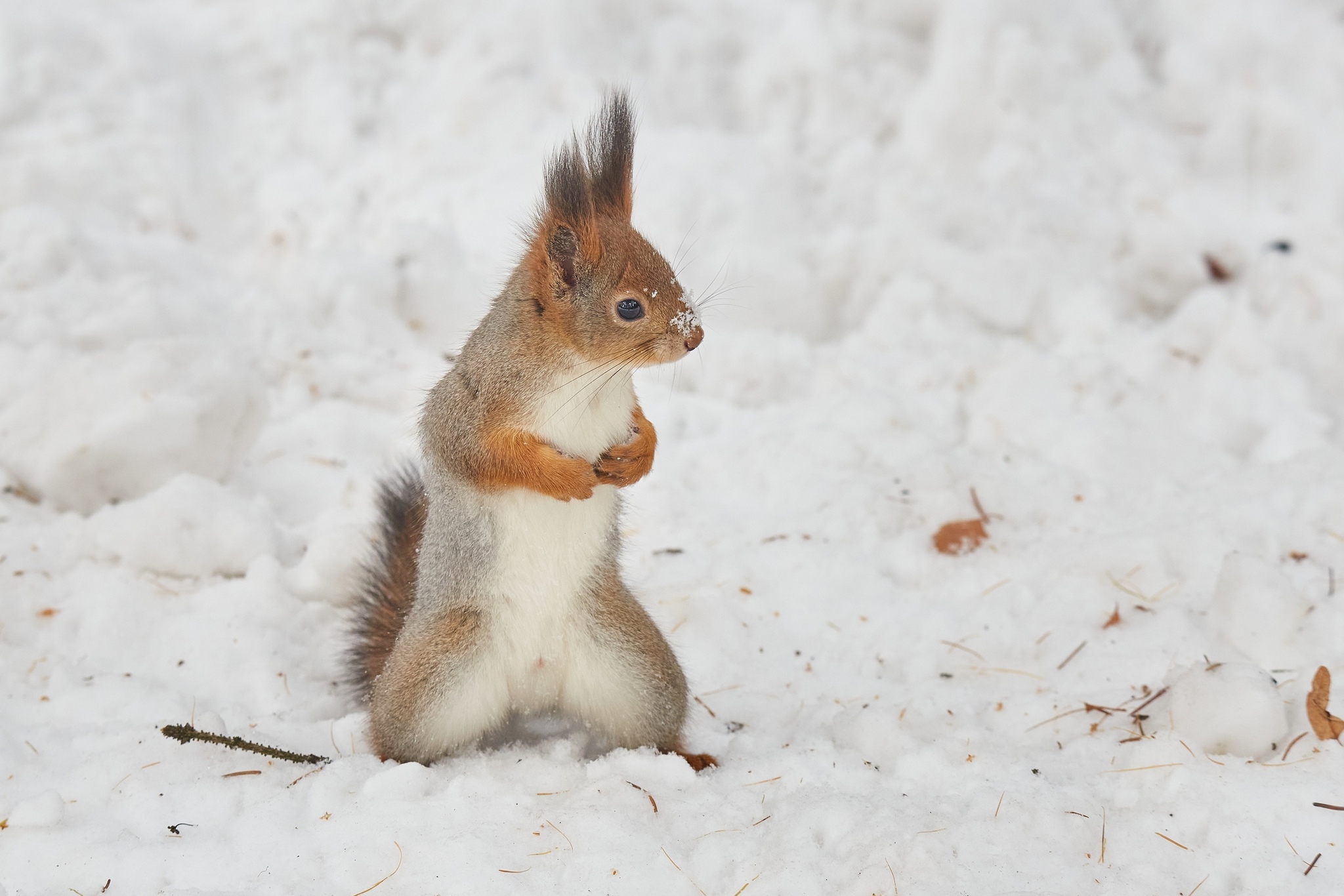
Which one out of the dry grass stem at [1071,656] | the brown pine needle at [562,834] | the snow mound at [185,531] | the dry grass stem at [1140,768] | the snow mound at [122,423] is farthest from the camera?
the snow mound at [122,423]

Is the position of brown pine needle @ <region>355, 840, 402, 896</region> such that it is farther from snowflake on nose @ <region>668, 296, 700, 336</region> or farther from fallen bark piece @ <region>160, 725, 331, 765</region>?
snowflake on nose @ <region>668, 296, 700, 336</region>

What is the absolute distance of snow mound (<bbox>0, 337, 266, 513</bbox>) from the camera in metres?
2.53

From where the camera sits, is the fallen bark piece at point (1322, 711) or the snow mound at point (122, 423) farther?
the snow mound at point (122, 423)

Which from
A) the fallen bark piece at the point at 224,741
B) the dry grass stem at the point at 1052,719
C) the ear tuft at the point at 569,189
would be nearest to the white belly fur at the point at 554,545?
the ear tuft at the point at 569,189

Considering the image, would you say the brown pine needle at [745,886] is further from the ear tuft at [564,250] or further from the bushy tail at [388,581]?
the ear tuft at [564,250]

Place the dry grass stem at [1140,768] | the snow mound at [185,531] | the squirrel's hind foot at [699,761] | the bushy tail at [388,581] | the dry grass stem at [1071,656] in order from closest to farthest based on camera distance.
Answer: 1. the dry grass stem at [1140,768]
2. the squirrel's hind foot at [699,761]
3. the bushy tail at [388,581]
4. the dry grass stem at [1071,656]
5. the snow mound at [185,531]

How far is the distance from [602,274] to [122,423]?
149 centimetres

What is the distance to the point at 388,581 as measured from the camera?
2.10m

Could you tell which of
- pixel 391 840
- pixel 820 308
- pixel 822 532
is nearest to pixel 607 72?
pixel 820 308

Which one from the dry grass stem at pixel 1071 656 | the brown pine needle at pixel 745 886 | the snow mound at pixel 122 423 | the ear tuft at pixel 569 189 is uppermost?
the ear tuft at pixel 569 189

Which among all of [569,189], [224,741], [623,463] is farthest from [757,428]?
[224,741]

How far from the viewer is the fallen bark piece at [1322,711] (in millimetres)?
1696

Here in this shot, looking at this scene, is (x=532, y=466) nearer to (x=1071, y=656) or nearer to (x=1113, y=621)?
(x=1071, y=656)

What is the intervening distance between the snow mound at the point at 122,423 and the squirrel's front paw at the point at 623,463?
1.41 metres
